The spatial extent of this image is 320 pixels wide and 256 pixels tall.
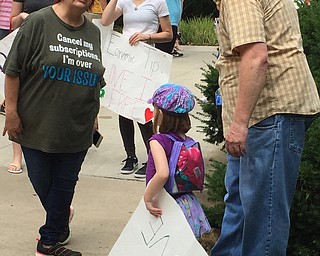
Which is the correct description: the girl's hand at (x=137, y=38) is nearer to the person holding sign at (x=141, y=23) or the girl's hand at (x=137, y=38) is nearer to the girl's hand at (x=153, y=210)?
the person holding sign at (x=141, y=23)

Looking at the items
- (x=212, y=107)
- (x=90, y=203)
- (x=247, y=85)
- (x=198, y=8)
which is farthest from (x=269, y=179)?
(x=198, y=8)

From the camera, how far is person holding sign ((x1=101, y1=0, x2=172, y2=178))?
246 inches

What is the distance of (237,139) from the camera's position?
10.6 feet

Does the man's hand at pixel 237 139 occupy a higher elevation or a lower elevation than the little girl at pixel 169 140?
higher

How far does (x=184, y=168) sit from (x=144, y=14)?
2701mm

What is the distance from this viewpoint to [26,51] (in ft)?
13.4

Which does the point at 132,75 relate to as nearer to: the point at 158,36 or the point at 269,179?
the point at 158,36

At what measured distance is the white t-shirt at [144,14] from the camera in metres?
6.25

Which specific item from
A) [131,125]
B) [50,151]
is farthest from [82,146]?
[131,125]

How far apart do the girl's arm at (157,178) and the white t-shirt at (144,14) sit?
2600mm

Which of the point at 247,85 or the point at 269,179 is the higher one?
the point at 247,85

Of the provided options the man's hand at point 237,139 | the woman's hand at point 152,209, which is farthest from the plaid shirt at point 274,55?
the woman's hand at point 152,209

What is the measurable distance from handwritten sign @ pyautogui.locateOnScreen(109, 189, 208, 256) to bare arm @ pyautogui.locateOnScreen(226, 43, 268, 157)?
602mm

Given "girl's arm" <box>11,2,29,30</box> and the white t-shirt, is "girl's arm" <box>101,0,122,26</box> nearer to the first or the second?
the white t-shirt
